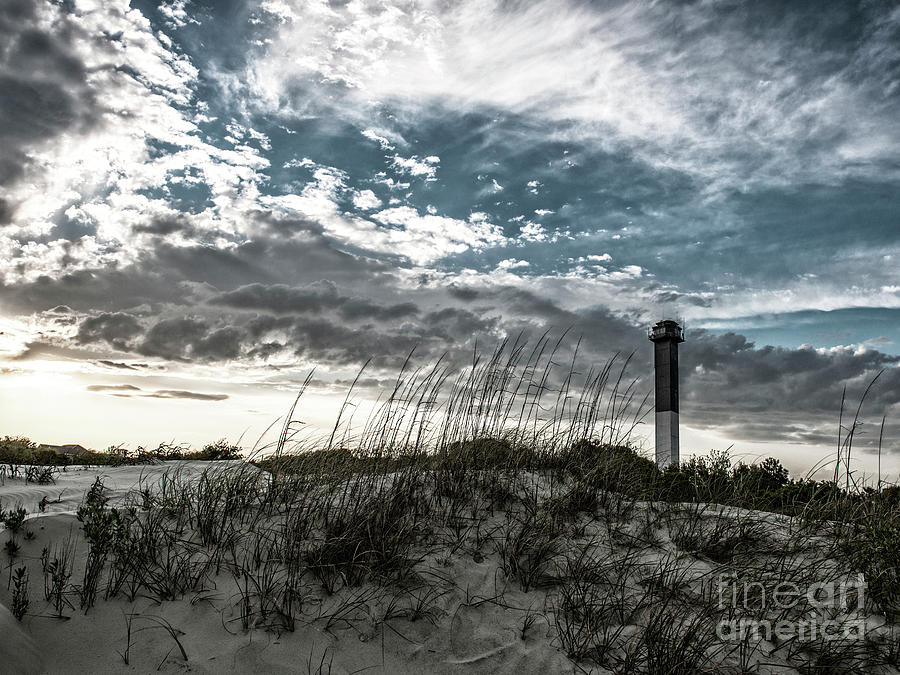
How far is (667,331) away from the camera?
Result: 16094 mm

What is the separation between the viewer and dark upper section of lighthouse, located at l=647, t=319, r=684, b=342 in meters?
16.1

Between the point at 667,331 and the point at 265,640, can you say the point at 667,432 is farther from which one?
the point at 265,640

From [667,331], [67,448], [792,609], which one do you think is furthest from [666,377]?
[67,448]

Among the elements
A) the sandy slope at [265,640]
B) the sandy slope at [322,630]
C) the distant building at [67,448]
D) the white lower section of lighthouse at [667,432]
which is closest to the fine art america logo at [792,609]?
the sandy slope at [322,630]

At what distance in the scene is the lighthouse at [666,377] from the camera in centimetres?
1545

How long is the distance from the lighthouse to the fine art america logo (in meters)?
11.8

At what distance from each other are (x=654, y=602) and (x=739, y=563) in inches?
42.8

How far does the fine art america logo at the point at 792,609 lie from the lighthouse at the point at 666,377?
11765 mm

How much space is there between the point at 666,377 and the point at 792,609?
13.0m

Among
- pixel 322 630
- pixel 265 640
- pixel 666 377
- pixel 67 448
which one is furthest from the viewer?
pixel 666 377

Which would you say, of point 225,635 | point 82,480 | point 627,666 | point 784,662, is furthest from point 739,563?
point 82,480

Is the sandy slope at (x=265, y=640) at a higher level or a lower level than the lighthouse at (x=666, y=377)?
lower

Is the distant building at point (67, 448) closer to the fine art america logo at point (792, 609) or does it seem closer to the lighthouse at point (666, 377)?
the fine art america logo at point (792, 609)

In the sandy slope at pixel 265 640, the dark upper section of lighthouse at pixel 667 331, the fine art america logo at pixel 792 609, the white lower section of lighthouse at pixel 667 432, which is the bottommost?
the sandy slope at pixel 265 640
